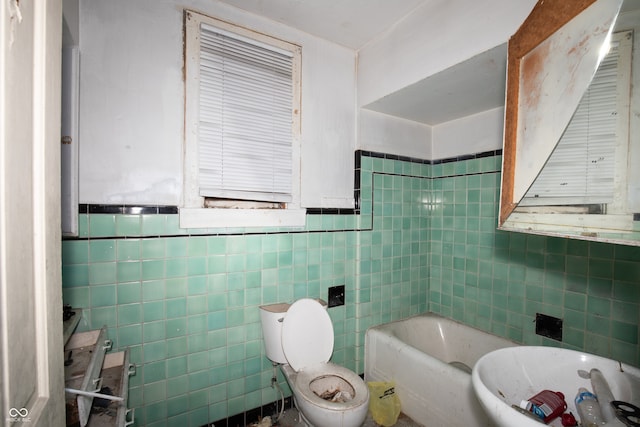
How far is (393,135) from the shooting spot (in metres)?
2.37

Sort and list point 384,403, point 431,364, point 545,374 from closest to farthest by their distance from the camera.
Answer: point 545,374, point 431,364, point 384,403

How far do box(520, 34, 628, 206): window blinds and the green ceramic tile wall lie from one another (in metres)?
1.10

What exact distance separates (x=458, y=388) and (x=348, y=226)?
1.21 meters

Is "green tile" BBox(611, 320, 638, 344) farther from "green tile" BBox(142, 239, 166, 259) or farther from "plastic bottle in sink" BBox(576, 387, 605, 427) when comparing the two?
"green tile" BBox(142, 239, 166, 259)

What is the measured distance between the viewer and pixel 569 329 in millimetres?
1785

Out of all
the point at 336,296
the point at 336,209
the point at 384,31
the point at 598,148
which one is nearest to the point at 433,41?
the point at 384,31

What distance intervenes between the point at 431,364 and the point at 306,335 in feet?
2.62

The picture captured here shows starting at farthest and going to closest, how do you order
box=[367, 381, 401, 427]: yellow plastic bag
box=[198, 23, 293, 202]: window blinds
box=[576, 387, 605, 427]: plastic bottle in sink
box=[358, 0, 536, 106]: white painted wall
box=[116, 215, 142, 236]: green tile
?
1. box=[367, 381, 401, 427]: yellow plastic bag
2. box=[198, 23, 293, 202]: window blinds
3. box=[116, 215, 142, 236]: green tile
4. box=[358, 0, 536, 106]: white painted wall
5. box=[576, 387, 605, 427]: plastic bottle in sink

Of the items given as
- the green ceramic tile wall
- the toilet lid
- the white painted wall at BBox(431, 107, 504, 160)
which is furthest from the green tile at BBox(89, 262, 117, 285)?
the white painted wall at BBox(431, 107, 504, 160)

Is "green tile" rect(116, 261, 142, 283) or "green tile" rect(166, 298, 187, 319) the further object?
"green tile" rect(166, 298, 187, 319)

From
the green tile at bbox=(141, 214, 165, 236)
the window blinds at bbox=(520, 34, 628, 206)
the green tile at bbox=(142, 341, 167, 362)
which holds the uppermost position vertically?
the window blinds at bbox=(520, 34, 628, 206)

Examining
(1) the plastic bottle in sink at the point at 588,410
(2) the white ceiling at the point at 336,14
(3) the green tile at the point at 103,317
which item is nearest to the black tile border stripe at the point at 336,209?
(3) the green tile at the point at 103,317

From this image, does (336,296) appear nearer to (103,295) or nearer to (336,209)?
(336,209)

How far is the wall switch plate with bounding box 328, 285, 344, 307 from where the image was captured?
2094 mm
